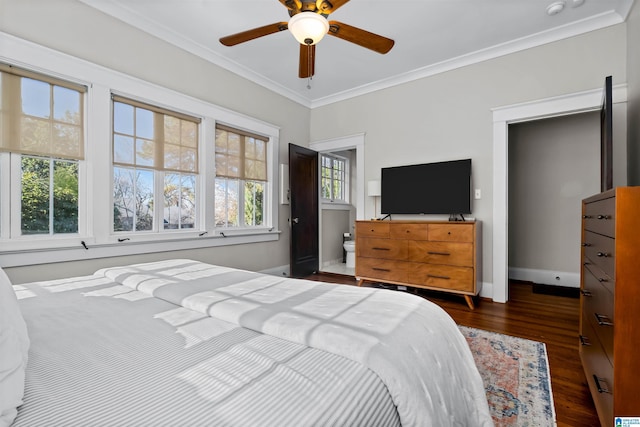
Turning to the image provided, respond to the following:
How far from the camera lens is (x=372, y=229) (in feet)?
12.2

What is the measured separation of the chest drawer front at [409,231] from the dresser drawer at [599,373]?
1.68 m

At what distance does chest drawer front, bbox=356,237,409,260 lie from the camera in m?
3.48

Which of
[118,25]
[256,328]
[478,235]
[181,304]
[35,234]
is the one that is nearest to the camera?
[256,328]

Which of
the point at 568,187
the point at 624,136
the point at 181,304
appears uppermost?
the point at 624,136

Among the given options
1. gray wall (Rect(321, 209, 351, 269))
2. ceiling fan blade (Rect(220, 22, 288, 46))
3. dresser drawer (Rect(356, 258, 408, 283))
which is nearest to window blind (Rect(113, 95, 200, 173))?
ceiling fan blade (Rect(220, 22, 288, 46))

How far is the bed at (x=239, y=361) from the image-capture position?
0.59 meters

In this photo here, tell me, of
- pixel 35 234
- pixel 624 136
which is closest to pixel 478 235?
pixel 624 136

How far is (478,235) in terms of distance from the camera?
3268 millimetres

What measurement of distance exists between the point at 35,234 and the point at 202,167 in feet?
5.07

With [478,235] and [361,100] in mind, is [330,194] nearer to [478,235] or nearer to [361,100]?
[361,100]

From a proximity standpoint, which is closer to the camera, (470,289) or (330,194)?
(470,289)

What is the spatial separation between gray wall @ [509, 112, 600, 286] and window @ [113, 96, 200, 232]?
4.41 metres

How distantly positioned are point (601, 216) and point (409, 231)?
2.09m

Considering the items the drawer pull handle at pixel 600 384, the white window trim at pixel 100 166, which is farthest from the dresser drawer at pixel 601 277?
the white window trim at pixel 100 166
